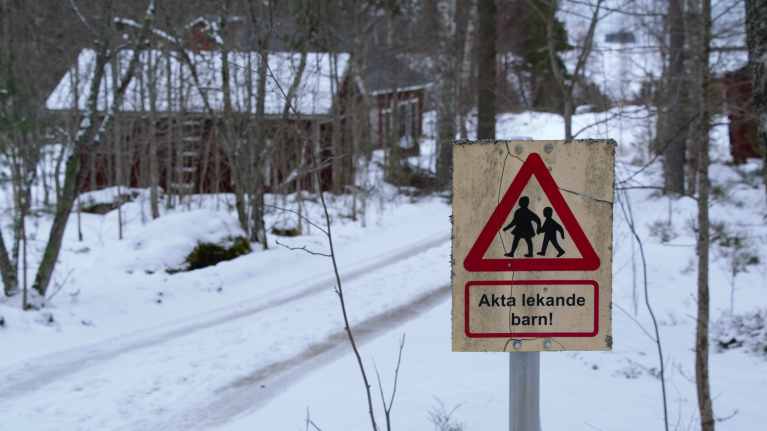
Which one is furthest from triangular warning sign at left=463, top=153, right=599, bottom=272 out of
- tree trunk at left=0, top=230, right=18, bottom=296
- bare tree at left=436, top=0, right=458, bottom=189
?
bare tree at left=436, top=0, right=458, bottom=189

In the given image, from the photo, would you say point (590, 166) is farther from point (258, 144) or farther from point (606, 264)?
point (258, 144)

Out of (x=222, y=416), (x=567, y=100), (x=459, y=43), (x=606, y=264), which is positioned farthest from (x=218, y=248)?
(x=459, y=43)

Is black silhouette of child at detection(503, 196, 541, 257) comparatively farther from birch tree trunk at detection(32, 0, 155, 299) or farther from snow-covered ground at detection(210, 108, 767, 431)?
birch tree trunk at detection(32, 0, 155, 299)

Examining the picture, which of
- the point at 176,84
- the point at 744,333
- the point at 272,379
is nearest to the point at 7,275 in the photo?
the point at 272,379

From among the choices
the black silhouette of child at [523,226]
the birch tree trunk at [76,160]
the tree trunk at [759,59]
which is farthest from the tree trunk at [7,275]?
the black silhouette of child at [523,226]

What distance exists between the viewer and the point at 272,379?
6430 mm

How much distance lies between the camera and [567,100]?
10062mm

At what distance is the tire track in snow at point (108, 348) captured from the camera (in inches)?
260

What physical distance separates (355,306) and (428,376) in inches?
125

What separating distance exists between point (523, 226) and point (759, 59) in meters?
2.05

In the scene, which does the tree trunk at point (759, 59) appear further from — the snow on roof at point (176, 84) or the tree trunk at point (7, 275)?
the snow on roof at point (176, 84)

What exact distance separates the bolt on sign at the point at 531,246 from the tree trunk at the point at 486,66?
15.7 meters

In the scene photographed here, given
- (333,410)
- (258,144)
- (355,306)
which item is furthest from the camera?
(258,144)

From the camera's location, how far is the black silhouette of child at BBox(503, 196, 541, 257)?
2.37 meters
